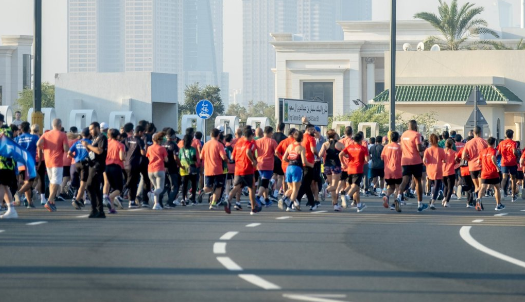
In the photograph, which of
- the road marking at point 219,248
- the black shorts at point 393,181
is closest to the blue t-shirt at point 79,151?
the road marking at point 219,248

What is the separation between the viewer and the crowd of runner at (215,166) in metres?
22.0

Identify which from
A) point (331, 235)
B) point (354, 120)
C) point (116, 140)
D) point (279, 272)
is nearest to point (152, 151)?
point (116, 140)

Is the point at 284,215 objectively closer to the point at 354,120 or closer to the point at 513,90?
the point at 354,120

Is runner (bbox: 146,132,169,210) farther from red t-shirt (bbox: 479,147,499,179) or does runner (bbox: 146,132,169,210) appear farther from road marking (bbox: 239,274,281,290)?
road marking (bbox: 239,274,281,290)

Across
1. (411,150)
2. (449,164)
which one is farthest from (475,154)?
(411,150)

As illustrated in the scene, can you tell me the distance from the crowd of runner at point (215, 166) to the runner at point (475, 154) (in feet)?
0.08

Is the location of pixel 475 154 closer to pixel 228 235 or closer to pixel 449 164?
pixel 449 164

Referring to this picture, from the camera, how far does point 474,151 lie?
87.2 feet

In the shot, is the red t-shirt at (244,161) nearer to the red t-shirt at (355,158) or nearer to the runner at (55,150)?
the red t-shirt at (355,158)

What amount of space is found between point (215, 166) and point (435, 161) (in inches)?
236

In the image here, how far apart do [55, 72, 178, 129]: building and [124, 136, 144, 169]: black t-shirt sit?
26.2 metres

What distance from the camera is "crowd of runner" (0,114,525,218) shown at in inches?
866

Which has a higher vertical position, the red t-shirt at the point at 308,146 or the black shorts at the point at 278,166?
the red t-shirt at the point at 308,146

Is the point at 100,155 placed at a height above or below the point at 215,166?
above
